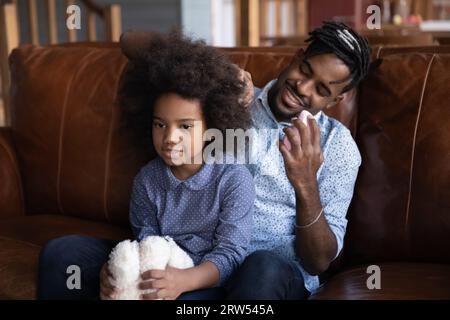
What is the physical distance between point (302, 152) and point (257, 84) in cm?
54

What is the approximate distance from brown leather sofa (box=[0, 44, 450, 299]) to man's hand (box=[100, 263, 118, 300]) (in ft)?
0.88

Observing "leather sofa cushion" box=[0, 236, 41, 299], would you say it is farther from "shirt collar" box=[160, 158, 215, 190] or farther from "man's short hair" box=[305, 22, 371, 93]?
"man's short hair" box=[305, 22, 371, 93]

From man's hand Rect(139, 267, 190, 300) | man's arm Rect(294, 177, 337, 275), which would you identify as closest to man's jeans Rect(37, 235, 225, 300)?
man's hand Rect(139, 267, 190, 300)

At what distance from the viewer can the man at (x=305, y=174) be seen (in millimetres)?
1334

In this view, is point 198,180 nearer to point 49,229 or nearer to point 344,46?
point 344,46

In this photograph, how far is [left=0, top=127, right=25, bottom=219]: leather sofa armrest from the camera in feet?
6.61

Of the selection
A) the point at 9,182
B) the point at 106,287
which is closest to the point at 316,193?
the point at 106,287

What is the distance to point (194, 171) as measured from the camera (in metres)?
1.49

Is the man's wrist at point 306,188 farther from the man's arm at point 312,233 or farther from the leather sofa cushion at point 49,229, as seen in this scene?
the leather sofa cushion at point 49,229

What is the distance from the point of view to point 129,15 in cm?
564

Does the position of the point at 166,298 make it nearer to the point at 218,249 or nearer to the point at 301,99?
the point at 218,249

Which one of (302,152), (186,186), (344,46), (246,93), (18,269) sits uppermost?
(344,46)

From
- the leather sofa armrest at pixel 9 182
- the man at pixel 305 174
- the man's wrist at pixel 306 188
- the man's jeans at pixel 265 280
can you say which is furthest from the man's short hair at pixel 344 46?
the leather sofa armrest at pixel 9 182
